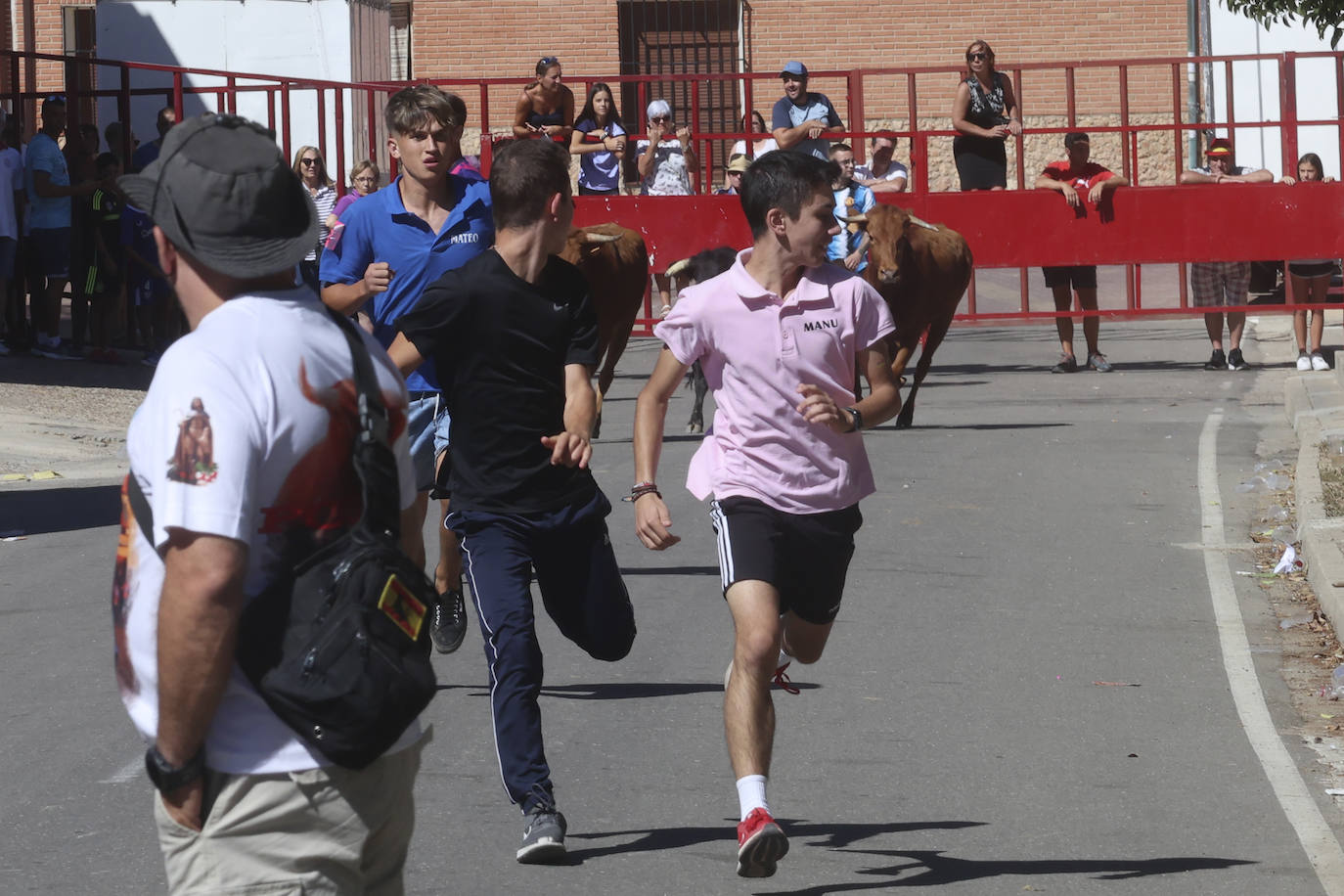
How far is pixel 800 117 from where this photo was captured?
19.3 meters

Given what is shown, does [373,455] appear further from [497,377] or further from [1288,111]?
[1288,111]

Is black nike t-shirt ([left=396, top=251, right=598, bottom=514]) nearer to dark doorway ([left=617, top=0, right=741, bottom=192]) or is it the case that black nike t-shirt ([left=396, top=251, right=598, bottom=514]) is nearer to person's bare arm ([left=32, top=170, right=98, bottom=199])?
person's bare arm ([left=32, top=170, right=98, bottom=199])

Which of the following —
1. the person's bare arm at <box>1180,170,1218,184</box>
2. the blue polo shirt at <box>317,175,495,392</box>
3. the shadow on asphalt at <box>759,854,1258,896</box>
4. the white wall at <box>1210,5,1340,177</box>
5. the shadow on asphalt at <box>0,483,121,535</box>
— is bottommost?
the shadow on asphalt at <box>759,854,1258,896</box>

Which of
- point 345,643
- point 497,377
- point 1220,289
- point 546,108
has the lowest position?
point 345,643

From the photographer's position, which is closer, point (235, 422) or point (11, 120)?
point (235, 422)

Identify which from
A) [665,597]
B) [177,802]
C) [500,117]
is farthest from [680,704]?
[500,117]

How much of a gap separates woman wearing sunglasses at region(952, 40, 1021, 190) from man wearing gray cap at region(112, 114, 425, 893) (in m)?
16.4

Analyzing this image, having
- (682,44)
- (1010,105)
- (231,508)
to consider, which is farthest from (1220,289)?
(682,44)

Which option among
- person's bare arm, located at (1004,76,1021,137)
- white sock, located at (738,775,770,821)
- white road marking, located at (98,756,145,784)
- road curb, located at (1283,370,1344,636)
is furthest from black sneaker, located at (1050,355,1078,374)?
white sock, located at (738,775,770,821)

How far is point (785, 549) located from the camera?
5570 mm

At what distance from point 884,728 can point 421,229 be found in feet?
7.94

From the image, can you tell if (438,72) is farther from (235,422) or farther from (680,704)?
(235,422)

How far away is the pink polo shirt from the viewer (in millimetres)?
5613

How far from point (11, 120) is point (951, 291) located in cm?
880
